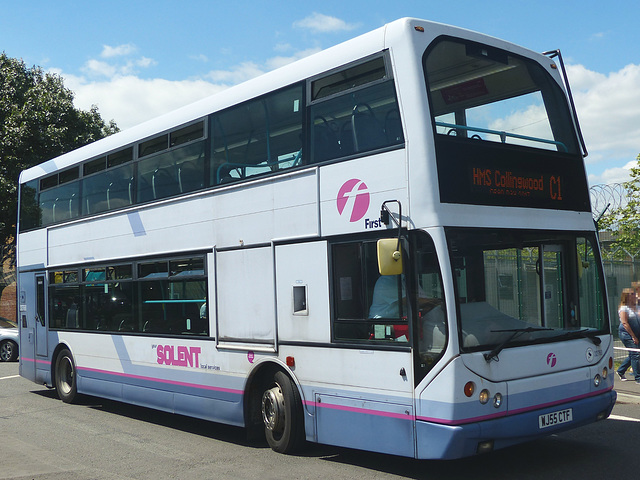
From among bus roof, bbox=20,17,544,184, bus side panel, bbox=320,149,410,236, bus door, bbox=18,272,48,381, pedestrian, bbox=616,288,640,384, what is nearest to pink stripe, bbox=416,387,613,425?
bus side panel, bbox=320,149,410,236

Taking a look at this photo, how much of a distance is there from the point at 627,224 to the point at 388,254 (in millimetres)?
15455

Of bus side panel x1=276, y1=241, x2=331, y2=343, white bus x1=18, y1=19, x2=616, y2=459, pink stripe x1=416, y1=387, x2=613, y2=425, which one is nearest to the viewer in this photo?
pink stripe x1=416, y1=387, x2=613, y2=425

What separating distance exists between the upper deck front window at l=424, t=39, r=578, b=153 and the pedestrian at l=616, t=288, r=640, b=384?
6.00 metres

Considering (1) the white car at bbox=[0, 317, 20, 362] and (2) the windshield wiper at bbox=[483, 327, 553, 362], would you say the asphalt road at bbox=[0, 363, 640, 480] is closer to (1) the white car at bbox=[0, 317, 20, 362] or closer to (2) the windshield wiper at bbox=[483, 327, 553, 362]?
(2) the windshield wiper at bbox=[483, 327, 553, 362]

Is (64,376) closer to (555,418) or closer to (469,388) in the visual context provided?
(469,388)

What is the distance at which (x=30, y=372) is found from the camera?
46.6 feet

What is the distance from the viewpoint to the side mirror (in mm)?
6363

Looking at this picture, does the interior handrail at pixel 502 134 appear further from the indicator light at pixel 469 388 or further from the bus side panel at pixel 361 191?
the indicator light at pixel 469 388

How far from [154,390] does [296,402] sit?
3.30 meters

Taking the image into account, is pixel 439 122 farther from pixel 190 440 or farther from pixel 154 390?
pixel 154 390

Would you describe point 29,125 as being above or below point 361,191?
above

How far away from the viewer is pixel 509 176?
23.0ft

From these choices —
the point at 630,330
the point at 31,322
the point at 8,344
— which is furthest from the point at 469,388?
the point at 8,344

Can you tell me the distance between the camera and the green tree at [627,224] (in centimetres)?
1892
